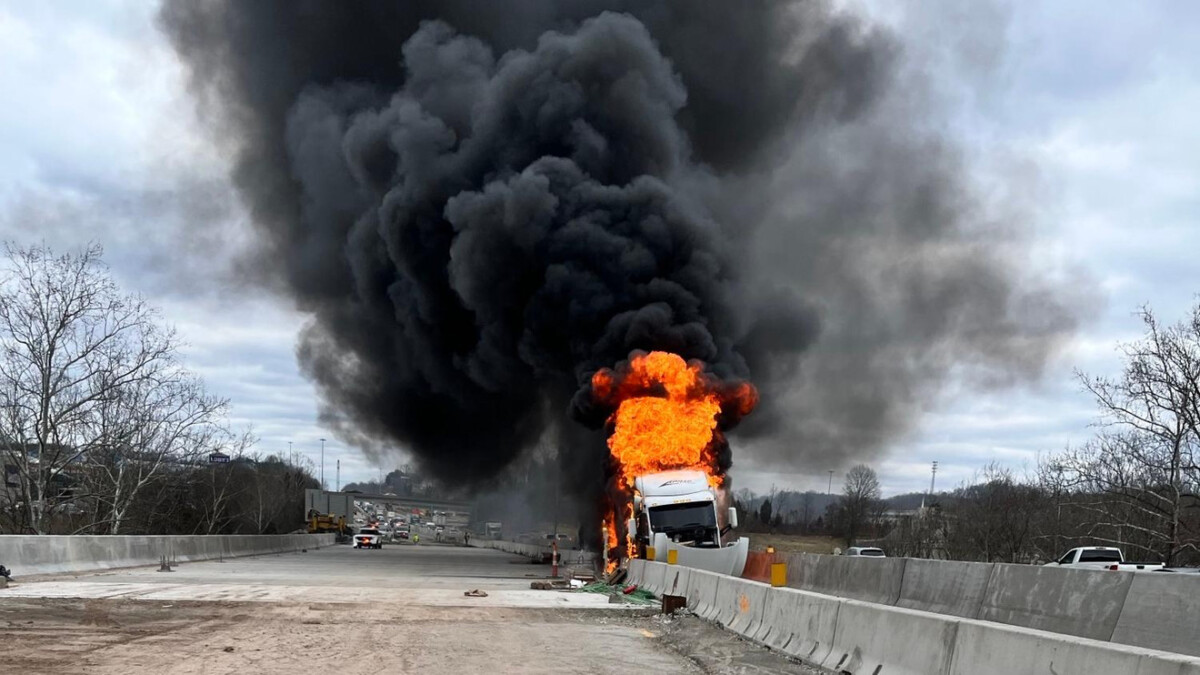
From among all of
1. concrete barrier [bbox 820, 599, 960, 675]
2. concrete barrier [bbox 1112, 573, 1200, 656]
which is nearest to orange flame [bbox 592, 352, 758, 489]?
concrete barrier [bbox 820, 599, 960, 675]

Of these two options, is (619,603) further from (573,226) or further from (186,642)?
(573,226)

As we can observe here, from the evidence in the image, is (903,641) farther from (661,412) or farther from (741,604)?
(661,412)

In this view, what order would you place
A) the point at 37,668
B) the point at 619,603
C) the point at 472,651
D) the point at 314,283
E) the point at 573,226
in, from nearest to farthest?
the point at 37,668
the point at 472,651
the point at 619,603
the point at 573,226
the point at 314,283

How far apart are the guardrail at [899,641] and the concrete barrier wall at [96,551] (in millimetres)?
13554

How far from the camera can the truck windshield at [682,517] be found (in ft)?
91.1

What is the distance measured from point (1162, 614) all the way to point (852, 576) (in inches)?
352

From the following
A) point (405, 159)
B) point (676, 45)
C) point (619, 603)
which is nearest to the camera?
point (619, 603)

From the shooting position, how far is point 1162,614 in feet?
29.0

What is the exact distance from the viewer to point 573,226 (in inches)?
1364

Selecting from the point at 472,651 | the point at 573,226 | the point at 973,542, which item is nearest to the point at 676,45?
the point at 573,226

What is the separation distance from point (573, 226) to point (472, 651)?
24672 mm

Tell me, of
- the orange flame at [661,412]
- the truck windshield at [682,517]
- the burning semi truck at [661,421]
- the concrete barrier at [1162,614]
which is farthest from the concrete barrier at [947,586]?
the orange flame at [661,412]

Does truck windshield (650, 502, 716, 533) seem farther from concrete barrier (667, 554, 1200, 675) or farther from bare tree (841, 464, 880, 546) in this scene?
bare tree (841, 464, 880, 546)

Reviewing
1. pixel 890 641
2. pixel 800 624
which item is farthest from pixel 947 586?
pixel 890 641
